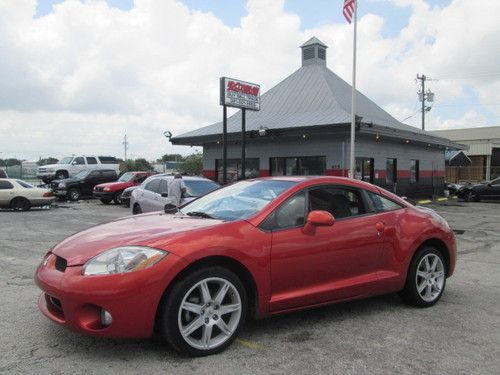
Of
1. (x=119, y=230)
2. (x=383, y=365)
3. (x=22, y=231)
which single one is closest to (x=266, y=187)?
(x=119, y=230)

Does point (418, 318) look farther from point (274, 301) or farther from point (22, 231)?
point (22, 231)

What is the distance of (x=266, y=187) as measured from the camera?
5020 mm

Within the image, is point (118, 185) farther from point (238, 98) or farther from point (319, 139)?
point (319, 139)

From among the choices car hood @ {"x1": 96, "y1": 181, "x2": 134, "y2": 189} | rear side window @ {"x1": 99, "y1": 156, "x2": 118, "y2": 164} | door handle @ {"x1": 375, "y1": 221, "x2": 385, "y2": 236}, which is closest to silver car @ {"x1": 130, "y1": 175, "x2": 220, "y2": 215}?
door handle @ {"x1": 375, "y1": 221, "x2": 385, "y2": 236}

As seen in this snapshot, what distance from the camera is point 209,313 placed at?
13.0ft

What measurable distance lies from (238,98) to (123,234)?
15.2m

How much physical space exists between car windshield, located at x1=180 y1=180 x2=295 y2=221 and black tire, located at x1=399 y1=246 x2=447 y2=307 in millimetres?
1695

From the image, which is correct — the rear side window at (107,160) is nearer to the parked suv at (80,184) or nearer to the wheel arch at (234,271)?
the parked suv at (80,184)

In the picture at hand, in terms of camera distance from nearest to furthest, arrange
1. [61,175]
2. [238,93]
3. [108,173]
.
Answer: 1. [238,93]
2. [108,173]
3. [61,175]

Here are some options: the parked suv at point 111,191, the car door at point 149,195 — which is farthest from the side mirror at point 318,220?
the parked suv at point 111,191

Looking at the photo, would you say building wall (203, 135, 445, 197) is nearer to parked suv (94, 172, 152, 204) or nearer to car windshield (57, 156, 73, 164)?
parked suv (94, 172, 152, 204)

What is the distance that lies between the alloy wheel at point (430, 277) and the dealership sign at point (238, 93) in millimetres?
13669

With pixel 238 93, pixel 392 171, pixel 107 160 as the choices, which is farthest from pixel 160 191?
pixel 107 160

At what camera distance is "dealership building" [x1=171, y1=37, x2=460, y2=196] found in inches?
812
